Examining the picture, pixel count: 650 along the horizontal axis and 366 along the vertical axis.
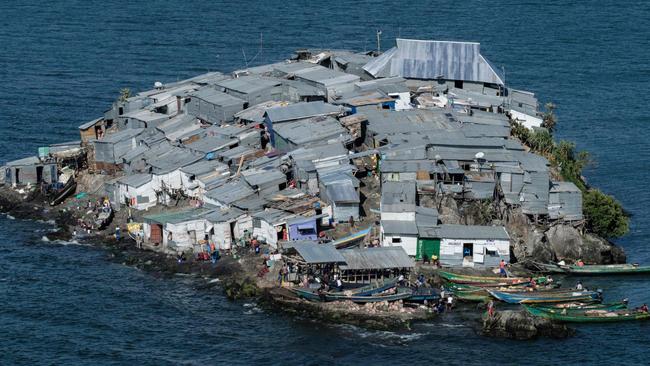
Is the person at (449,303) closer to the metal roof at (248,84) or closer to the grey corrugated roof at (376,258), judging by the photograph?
the grey corrugated roof at (376,258)

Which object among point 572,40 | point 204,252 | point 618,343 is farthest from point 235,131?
point 572,40

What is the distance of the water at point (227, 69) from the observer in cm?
7862

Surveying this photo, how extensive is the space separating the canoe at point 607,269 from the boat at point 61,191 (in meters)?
46.9

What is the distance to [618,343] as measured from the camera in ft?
261

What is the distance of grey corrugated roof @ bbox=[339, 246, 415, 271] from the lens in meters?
84.5

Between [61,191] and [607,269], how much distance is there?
50181 mm

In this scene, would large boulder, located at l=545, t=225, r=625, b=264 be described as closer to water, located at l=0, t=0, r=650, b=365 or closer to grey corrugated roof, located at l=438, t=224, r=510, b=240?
water, located at l=0, t=0, r=650, b=365

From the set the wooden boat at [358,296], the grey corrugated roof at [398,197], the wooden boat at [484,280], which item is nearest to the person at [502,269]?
the wooden boat at [484,280]

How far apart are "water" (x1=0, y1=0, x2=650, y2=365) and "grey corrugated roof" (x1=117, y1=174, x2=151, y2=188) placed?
7.88 meters

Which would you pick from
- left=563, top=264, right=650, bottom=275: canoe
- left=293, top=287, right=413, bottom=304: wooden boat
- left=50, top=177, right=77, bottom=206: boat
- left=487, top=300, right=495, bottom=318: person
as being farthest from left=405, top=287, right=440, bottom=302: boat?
left=50, top=177, right=77, bottom=206: boat

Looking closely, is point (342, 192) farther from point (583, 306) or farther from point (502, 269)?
point (583, 306)

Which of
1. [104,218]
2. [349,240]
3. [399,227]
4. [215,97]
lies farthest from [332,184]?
[215,97]

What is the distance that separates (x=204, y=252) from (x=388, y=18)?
9883cm

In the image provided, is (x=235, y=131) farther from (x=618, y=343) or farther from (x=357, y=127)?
(x=618, y=343)
